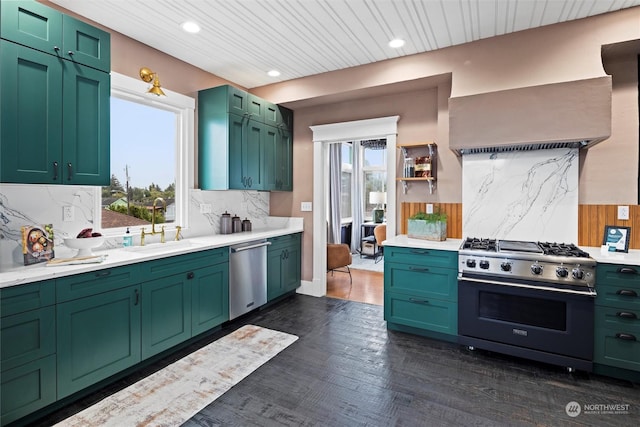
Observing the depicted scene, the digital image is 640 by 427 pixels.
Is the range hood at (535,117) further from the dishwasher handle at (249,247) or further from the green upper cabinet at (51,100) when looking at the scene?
the green upper cabinet at (51,100)

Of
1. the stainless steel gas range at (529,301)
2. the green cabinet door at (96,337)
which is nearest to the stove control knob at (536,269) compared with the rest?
the stainless steel gas range at (529,301)

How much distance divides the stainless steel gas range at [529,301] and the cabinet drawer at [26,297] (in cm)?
301

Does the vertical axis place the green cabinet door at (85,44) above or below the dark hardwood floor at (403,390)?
above

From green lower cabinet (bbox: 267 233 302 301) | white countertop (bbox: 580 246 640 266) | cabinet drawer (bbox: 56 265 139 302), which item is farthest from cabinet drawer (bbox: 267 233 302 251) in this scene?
white countertop (bbox: 580 246 640 266)

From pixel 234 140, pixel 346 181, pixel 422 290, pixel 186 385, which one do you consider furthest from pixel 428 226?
pixel 346 181

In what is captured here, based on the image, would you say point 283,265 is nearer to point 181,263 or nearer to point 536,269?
point 181,263

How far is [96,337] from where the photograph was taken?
87.2 inches

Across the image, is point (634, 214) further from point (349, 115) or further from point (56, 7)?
point (56, 7)

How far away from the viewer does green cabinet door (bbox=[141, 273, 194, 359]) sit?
2.55 m

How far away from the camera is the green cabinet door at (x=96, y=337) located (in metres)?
2.04

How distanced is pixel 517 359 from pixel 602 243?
1254 mm

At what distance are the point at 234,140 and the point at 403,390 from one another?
9.59ft

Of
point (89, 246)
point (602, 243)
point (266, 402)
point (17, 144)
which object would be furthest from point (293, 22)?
point (602, 243)

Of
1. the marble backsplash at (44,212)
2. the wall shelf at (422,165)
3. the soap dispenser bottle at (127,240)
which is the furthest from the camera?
the wall shelf at (422,165)
